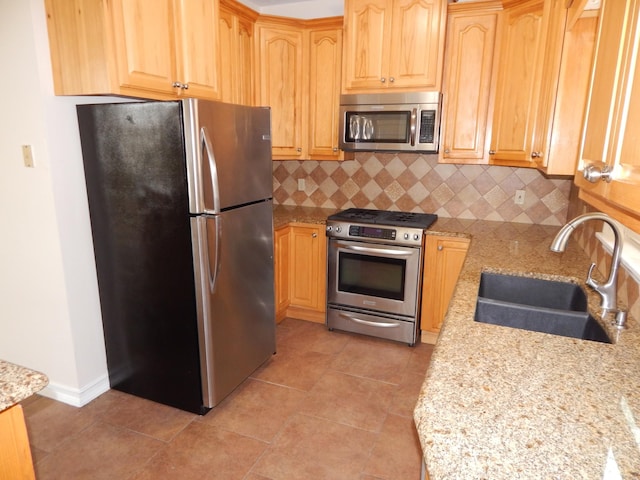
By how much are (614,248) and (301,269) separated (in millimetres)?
2269

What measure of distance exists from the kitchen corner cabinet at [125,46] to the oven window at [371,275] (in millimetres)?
1611

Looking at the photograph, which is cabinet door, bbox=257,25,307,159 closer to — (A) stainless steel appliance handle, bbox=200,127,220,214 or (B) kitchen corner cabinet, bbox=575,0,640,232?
(A) stainless steel appliance handle, bbox=200,127,220,214

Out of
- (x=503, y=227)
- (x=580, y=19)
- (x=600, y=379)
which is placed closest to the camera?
(x=600, y=379)

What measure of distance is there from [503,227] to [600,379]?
211 centimetres

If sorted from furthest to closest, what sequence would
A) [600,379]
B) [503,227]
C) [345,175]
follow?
[345,175] → [503,227] → [600,379]

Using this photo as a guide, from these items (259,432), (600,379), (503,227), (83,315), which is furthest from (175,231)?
(503,227)

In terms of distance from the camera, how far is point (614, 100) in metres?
0.84

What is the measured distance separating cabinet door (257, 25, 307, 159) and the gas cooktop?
634 mm

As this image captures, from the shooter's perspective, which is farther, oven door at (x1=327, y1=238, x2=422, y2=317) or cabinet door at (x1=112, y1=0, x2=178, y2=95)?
oven door at (x1=327, y1=238, x2=422, y2=317)

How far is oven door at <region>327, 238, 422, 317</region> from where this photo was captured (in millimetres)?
2885

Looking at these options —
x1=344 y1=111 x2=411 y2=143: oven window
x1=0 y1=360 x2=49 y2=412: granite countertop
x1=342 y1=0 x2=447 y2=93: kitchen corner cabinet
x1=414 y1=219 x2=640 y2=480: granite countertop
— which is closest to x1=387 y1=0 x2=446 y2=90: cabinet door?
x1=342 y1=0 x2=447 y2=93: kitchen corner cabinet

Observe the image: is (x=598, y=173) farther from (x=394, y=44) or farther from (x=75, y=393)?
(x=75, y=393)

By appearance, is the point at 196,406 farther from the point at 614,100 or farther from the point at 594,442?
the point at 614,100

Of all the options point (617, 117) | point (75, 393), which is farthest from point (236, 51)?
point (617, 117)
